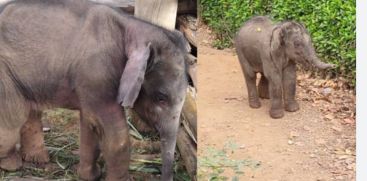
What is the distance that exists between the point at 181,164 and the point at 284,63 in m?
1.41

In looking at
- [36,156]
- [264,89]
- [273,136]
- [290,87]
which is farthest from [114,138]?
[264,89]

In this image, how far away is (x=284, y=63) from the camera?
2566 millimetres

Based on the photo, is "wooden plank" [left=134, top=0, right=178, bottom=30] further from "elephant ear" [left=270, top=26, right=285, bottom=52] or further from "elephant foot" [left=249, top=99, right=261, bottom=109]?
"elephant foot" [left=249, top=99, right=261, bottom=109]

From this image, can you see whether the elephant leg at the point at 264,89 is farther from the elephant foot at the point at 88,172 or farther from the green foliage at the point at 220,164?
the elephant foot at the point at 88,172

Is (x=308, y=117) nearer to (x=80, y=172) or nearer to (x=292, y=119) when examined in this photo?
(x=292, y=119)

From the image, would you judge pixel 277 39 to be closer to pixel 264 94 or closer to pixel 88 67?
pixel 264 94

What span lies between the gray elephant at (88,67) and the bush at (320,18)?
179 cm

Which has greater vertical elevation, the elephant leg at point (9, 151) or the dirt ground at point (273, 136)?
the elephant leg at point (9, 151)

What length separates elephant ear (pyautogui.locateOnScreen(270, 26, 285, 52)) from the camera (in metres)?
2.48

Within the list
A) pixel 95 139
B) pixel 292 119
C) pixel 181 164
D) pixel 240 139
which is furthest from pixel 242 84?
pixel 95 139

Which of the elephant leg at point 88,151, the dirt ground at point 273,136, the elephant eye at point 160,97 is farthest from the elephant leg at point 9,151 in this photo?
the dirt ground at point 273,136

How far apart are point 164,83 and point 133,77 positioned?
0.26 feet

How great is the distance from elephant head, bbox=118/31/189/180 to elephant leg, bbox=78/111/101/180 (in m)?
0.10

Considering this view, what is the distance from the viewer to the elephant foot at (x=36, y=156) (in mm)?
1146
